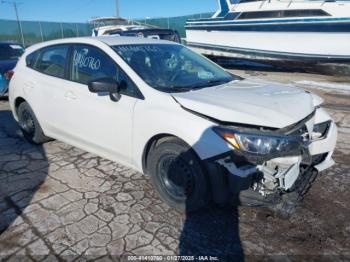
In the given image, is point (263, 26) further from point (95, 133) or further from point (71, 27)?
point (71, 27)

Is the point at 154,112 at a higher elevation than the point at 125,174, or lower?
higher

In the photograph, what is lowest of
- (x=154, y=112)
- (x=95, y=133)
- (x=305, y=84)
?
(x=305, y=84)

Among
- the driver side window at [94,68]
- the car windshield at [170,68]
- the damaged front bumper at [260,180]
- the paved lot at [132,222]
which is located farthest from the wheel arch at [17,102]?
the damaged front bumper at [260,180]

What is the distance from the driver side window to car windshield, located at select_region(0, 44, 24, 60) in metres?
6.05

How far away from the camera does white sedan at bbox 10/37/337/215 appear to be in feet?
9.22

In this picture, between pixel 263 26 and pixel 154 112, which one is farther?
pixel 263 26

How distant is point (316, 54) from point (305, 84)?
3.59 metres

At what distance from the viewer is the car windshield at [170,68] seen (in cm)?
356

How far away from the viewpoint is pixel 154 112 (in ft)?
10.6

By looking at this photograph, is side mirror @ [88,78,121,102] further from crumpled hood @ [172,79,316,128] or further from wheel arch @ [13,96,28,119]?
wheel arch @ [13,96,28,119]

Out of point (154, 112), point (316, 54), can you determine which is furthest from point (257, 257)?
point (316, 54)

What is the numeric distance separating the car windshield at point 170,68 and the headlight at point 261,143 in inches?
35.9

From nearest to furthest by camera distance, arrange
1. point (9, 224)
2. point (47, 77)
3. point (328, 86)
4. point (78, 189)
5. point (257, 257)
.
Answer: point (257, 257) → point (9, 224) → point (78, 189) → point (47, 77) → point (328, 86)

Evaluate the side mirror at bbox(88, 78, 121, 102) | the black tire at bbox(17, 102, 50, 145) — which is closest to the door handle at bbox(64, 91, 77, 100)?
the side mirror at bbox(88, 78, 121, 102)
